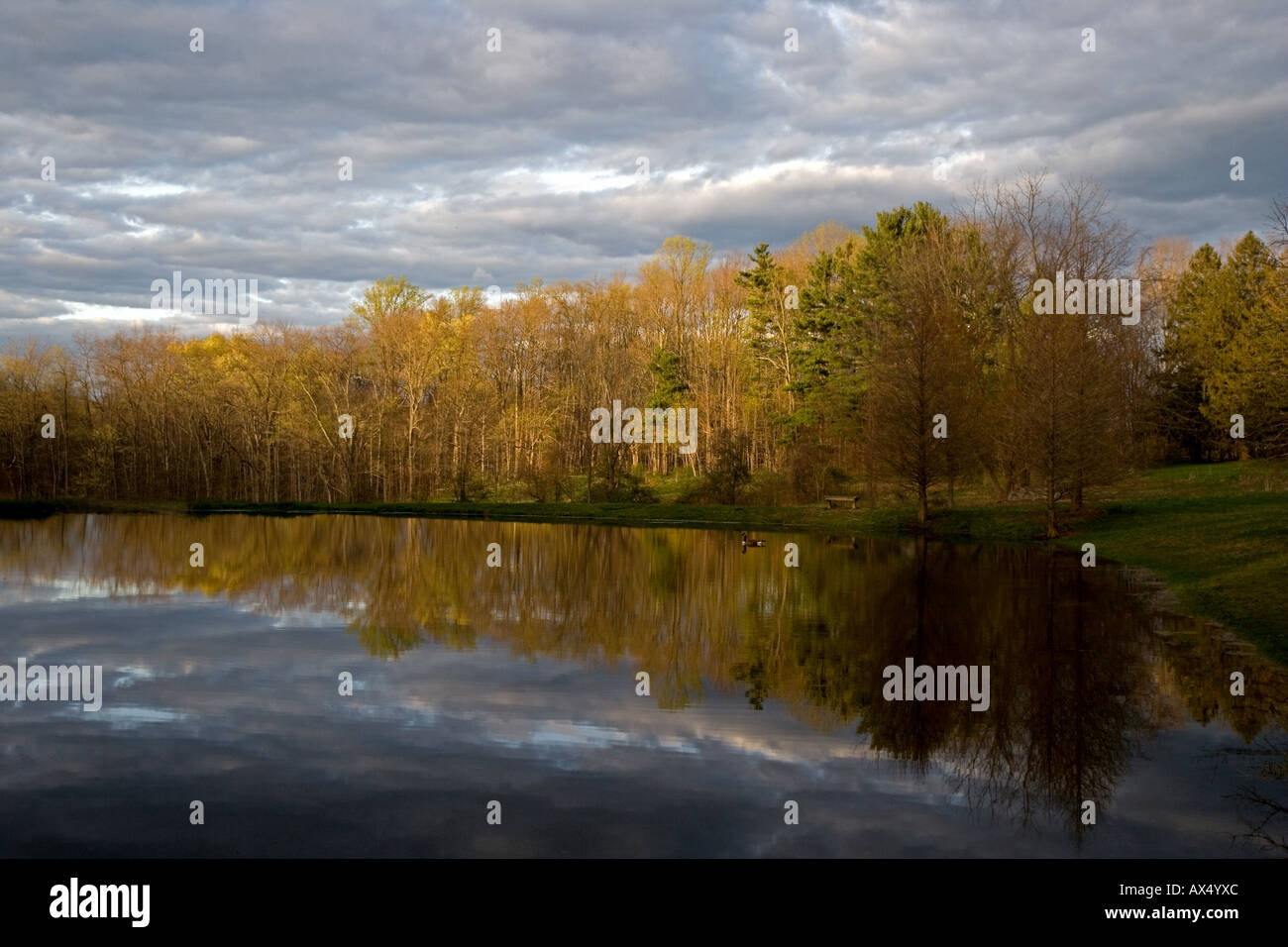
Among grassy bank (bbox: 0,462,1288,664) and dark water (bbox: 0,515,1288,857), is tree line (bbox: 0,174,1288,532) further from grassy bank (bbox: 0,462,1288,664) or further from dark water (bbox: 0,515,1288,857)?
dark water (bbox: 0,515,1288,857)

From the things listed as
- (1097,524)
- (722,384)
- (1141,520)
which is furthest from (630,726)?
(722,384)

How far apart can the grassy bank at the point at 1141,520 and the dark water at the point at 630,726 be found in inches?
70.8

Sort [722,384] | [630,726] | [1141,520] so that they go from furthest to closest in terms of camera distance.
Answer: [722,384] → [1141,520] → [630,726]

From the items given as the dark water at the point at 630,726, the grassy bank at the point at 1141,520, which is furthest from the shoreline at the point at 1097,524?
the dark water at the point at 630,726

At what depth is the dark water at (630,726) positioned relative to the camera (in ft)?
28.4

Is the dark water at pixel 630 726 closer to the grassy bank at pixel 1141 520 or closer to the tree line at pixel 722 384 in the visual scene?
the grassy bank at pixel 1141 520

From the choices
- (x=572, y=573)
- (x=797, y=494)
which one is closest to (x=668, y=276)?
(x=797, y=494)

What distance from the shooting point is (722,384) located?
76375 mm

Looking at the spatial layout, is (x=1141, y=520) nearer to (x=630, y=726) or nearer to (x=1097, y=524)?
(x=1097, y=524)

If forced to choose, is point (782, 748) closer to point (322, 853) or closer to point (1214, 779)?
point (1214, 779)

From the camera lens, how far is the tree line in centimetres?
4256

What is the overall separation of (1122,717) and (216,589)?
66.4 ft

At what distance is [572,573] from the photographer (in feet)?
93.6

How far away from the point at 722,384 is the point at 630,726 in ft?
214
